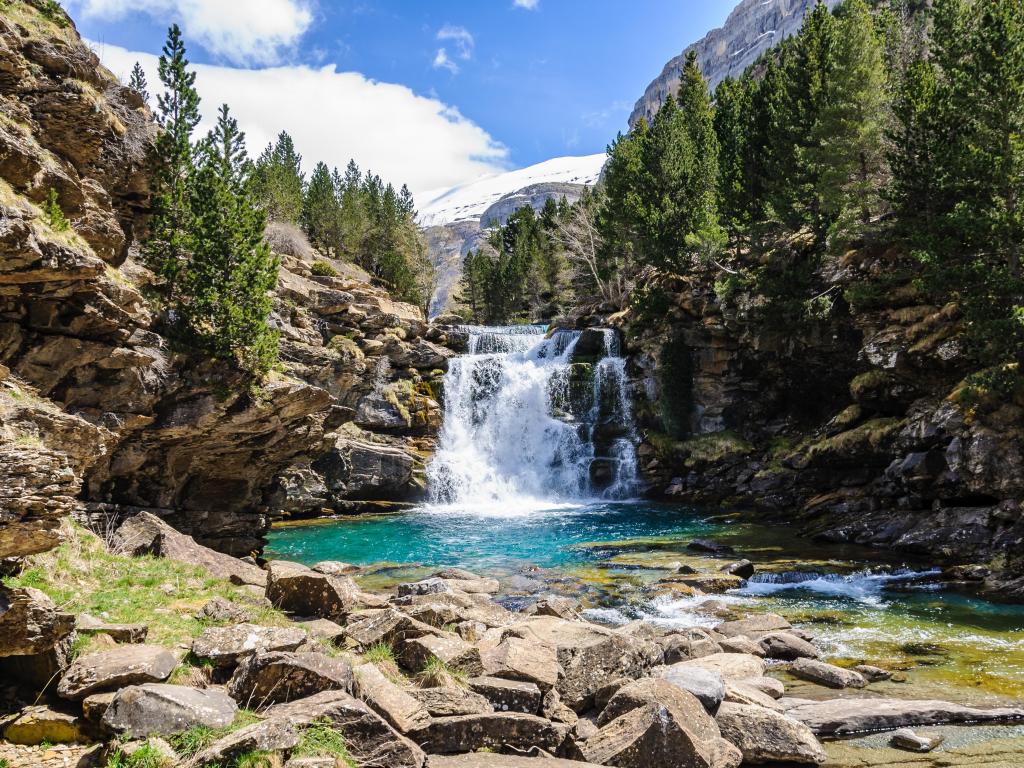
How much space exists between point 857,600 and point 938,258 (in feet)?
42.8

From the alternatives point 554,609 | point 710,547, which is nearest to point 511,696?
point 554,609

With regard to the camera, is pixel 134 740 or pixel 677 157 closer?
pixel 134 740

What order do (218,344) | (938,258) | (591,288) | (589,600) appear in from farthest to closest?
(591,288) → (938,258) → (218,344) → (589,600)

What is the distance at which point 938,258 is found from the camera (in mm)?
21375

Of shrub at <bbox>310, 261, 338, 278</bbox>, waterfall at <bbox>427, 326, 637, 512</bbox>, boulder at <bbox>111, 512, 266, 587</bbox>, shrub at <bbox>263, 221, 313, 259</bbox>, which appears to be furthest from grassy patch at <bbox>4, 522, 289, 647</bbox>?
shrub at <bbox>263, 221, 313, 259</bbox>

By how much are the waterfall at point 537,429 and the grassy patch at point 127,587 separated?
2880cm

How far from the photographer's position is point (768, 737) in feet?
23.7

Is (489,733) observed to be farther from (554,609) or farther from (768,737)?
(554,609)

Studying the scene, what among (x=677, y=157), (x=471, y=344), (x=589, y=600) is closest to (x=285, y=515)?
(x=471, y=344)

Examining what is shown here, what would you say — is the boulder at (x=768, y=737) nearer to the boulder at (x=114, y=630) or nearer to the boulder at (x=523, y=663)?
the boulder at (x=523, y=663)

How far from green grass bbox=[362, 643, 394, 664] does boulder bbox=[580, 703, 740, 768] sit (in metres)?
2.82

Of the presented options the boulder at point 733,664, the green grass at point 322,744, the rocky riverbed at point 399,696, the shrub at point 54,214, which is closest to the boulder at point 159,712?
the rocky riverbed at point 399,696

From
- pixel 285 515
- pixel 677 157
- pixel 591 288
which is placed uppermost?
pixel 677 157

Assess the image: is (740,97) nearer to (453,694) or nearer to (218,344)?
(218,344)
